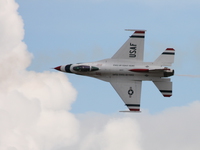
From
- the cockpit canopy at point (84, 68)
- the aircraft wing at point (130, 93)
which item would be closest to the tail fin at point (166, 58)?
the aircraft wing at point (130, 93)

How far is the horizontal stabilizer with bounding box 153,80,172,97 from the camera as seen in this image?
181 ft

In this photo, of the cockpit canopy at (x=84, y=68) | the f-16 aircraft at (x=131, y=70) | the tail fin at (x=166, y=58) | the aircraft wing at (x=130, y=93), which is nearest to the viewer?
the f-16 aircraft at (x=131, y=70)

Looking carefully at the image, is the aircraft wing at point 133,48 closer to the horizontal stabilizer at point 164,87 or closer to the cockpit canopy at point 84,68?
the cockpit canopy at point 84,68

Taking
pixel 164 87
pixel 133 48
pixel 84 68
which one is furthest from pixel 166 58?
pixel 84 68

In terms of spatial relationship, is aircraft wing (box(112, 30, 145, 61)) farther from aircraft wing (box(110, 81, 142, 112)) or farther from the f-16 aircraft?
aircraft wing (box(110, 81, 142, 112))

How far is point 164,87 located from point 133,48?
5653 mm

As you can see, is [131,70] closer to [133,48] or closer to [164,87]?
[133,48]

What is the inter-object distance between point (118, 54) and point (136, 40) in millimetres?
2672

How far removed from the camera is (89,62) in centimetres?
5603

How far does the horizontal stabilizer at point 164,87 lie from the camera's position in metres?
55.2

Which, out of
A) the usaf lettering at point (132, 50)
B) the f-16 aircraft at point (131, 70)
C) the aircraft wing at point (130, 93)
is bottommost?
the aircraft wing at point (130, 93)

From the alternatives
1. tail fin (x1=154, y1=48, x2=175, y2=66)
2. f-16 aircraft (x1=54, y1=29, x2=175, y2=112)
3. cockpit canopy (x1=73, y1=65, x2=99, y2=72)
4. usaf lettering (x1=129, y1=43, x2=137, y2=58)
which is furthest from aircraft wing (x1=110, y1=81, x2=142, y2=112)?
tail fin (x1=154, y1=48, x2=175, y2=66)

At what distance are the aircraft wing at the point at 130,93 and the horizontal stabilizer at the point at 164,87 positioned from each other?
6.62 ft

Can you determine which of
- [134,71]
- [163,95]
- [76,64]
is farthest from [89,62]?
[163,95]
